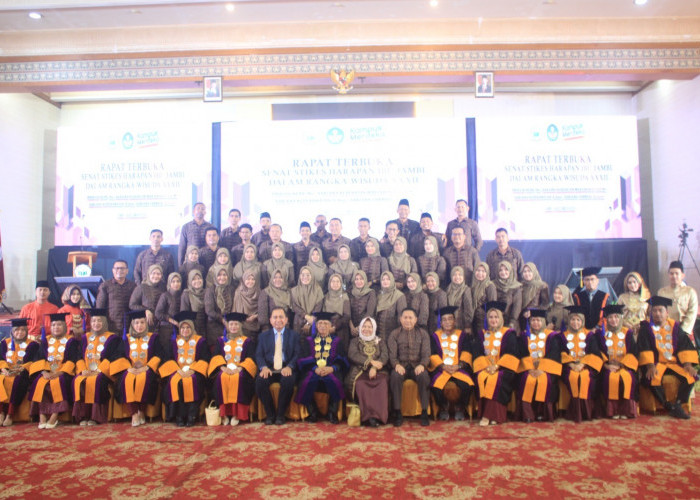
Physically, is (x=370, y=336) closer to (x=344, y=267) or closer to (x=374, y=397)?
(x=374, y=397)

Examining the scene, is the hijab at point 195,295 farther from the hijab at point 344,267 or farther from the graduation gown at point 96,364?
the hijab at point 344,267

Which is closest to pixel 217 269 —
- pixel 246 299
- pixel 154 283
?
pixel 246 299

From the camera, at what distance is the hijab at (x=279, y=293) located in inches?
198

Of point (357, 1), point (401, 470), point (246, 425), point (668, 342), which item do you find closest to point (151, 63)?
point (357, 1)

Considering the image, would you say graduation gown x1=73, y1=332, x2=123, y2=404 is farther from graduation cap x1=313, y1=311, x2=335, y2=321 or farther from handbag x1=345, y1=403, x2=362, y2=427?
handbag x1=345, y1=403, x2=362, y2=427

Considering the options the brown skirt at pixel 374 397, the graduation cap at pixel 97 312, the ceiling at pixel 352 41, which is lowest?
the brown skirt at pixel 374 397

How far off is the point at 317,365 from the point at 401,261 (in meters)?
1.50

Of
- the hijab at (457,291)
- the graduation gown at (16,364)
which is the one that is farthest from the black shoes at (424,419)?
the graduation gown at (16,364)

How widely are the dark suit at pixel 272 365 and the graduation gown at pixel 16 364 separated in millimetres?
2028

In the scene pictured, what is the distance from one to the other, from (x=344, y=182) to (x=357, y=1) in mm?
2699

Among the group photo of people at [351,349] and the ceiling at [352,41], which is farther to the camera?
the ceiling at [352,41]

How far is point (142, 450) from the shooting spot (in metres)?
3.61

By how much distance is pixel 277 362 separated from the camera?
4.61 m

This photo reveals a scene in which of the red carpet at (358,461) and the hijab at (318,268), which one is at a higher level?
the hijab at (318,268)
